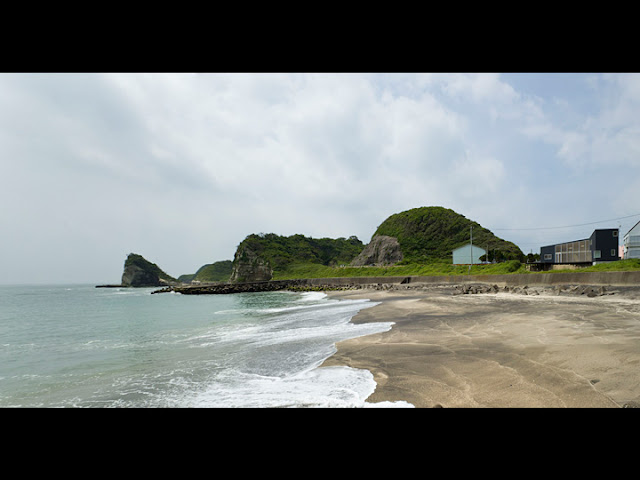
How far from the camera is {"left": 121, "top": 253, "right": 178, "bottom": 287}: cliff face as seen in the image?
10507cm

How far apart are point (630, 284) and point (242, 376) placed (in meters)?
21.6

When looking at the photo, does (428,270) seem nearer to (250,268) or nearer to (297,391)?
(297,391)

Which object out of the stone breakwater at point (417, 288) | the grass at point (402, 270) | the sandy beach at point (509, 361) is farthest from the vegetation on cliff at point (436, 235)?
the sandy beach at point (509, 361)

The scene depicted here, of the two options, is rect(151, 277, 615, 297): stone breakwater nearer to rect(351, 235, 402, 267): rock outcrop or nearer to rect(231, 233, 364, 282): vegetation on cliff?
rect(231, 233, 364, 282): vegetation on cliff

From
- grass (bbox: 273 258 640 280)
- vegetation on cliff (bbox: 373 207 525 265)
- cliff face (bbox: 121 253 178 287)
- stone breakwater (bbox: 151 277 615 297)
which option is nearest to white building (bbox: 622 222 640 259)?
grass (bbox: 273 258 640 280)

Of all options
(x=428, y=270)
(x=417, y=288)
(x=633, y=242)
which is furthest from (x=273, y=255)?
(x=633, y=242)

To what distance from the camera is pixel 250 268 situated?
6888 cm

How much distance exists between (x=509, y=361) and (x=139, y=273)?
4777 inches

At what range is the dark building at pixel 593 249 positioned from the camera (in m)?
33.8

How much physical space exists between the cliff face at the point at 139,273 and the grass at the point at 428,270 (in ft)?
214

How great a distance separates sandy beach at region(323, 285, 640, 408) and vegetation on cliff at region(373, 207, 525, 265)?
161ft

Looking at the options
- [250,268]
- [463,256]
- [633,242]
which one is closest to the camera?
[633,242]

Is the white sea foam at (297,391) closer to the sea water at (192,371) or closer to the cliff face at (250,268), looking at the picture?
the sea water at (192,371)
